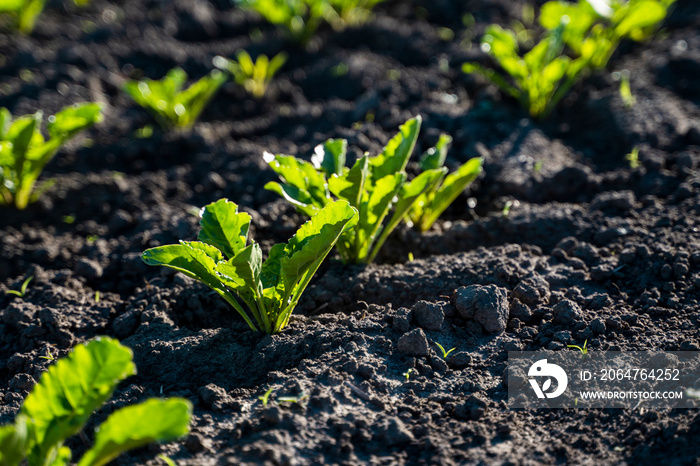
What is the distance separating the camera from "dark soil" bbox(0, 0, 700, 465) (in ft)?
7.17

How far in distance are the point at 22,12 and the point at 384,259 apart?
470 cm

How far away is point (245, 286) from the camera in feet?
7.95

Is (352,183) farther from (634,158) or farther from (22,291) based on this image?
(634,158)

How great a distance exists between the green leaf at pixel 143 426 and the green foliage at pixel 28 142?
2312 millimetres

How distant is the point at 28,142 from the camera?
349cm

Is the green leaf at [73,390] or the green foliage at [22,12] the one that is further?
the green foliage at [22,12]

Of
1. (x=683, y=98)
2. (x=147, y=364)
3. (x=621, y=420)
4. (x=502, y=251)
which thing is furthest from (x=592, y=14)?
(x=147, y=364)

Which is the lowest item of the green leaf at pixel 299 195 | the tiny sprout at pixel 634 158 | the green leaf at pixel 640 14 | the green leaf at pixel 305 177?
the green leaf at pixel 299 195

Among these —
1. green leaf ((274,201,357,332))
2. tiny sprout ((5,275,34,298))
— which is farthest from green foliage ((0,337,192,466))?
tiny sprout ((5,275,34,298))

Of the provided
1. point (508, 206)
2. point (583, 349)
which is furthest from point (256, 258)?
point (508, 206)

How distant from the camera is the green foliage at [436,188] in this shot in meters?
3.11

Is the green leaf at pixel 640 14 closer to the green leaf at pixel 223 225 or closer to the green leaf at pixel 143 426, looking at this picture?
the green leaf at pixel 223 225

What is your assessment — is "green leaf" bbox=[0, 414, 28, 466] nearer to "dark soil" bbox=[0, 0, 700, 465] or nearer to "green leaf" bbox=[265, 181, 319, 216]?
"dark soil" bbox=[0, 0, 700, 465]

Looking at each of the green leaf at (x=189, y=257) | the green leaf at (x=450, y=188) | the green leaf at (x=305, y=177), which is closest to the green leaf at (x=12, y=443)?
the green leaf at (x=189, y=257)
